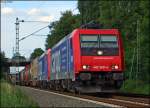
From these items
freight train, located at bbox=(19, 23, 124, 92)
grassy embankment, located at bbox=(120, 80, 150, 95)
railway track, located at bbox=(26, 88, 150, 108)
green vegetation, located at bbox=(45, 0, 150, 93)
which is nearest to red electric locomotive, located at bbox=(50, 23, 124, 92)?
freight train, located at bbox=(19, 23, 124, 92)

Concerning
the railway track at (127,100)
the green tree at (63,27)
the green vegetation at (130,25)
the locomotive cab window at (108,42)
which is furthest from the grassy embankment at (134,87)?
the green tree at (63,27)

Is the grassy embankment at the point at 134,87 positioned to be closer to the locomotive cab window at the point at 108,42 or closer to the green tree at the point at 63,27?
the locomotive cab window at the point at 108,42

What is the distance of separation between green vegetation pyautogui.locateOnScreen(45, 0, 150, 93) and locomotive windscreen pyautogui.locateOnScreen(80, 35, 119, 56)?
7565 millimetres

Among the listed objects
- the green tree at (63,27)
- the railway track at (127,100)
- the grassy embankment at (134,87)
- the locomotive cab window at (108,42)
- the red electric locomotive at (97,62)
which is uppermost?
the green tree at (63,27)

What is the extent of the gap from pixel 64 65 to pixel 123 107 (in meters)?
12.5

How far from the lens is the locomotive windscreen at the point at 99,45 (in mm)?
25469

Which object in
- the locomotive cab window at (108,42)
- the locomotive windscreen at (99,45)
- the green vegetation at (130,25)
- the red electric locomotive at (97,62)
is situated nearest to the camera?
the red electric locomotive at (97,62)

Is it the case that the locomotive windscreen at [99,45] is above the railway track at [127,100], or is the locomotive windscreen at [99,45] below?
above

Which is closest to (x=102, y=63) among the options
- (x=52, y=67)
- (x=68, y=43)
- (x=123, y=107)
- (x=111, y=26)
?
(x=68, y=43)

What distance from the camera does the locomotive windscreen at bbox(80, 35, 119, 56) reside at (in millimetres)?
25469

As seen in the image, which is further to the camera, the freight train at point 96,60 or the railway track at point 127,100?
the freight train at point 96,60

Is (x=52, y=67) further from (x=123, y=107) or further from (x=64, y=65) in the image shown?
(x=123, y=107)

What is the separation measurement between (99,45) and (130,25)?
2722cm

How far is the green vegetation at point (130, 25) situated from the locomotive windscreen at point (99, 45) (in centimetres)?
757
